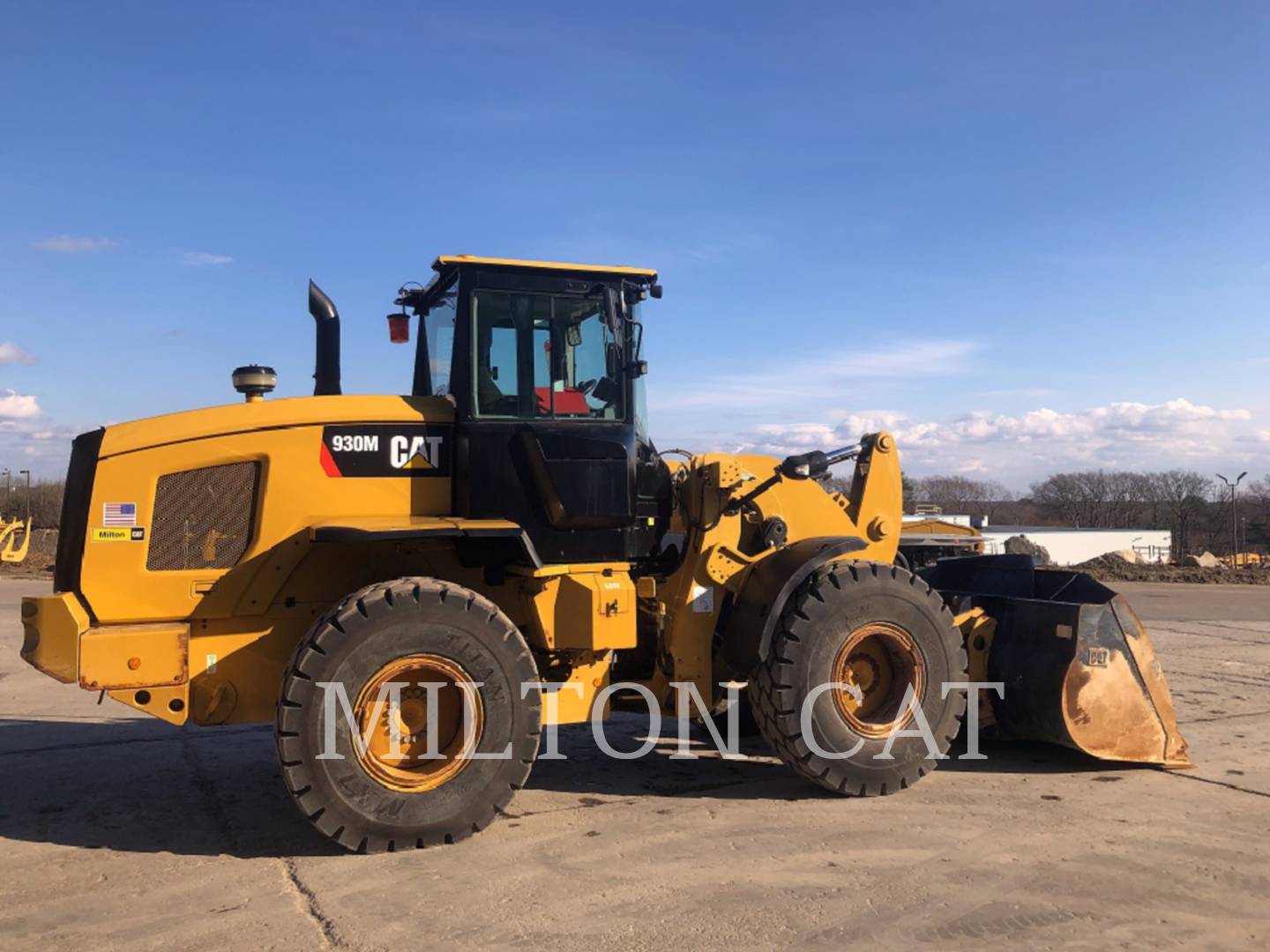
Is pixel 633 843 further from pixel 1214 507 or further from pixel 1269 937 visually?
pixel 1214 507

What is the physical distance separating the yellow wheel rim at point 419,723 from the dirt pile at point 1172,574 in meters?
24.4

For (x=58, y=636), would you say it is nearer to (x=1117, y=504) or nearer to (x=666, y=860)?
(x=666, y=860)

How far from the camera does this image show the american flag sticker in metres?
4.94

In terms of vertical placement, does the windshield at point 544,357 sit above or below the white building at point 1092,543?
above

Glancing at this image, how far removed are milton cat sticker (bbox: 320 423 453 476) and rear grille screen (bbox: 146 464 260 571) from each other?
41 centimetres

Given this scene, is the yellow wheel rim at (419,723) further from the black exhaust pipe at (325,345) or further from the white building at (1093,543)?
the white building at (1093,543)

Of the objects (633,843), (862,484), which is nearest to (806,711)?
(633,843)

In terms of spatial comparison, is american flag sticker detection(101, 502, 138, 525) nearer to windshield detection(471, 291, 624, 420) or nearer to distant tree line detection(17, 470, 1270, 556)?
windshield detection(471, 291, 624, 420)

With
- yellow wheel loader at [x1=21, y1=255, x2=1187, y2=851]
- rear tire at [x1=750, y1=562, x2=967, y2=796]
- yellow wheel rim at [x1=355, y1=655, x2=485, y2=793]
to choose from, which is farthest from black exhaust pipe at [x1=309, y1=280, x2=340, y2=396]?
rear tire at [x1=750, y1=562, x2=967, y2=796]

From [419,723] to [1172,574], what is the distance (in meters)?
27.5

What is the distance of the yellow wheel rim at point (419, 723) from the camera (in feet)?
15.7

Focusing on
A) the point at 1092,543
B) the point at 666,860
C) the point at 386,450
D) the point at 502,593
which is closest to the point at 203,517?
the point at 386,450

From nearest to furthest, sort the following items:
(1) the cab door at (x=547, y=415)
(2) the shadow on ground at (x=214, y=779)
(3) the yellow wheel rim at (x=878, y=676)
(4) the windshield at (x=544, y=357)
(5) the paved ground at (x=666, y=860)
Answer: (5) the paved ground at (x=666, y=860)
(2) the shadow on ground at (x=214, y=779)
(1) the cab door at (x=547, y=415)
(4) the windshield at (x=544, y=357)
(3) the yellow wheel rim at (x=878, y=676)

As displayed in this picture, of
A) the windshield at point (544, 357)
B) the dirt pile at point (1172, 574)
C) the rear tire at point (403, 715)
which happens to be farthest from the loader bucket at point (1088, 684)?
the dirt pile at point (1172, 574)
